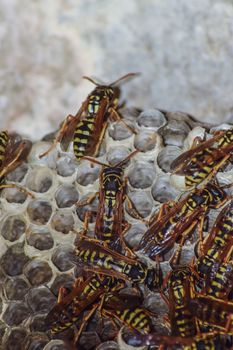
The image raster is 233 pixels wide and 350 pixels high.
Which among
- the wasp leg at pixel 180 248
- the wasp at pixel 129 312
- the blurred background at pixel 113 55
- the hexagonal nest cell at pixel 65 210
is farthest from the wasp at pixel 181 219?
the blurred background at pixel 113 55

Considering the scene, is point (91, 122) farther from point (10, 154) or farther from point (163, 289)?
point (163, 289)

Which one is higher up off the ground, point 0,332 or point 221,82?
point 221,82

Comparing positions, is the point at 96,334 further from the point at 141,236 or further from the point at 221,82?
the point at 221,82

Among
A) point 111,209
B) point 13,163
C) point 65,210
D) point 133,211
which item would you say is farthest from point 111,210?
point 13,163

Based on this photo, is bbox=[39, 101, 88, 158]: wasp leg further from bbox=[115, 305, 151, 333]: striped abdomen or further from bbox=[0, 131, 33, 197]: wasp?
bbox=[115, 305, 151, 333]: striped abdomen

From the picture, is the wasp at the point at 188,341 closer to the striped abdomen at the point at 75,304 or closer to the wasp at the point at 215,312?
the wasp at the point at 215,312

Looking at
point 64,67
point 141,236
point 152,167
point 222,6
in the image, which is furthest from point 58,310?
point 222,6

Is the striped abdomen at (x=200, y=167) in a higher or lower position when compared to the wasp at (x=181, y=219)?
higher
